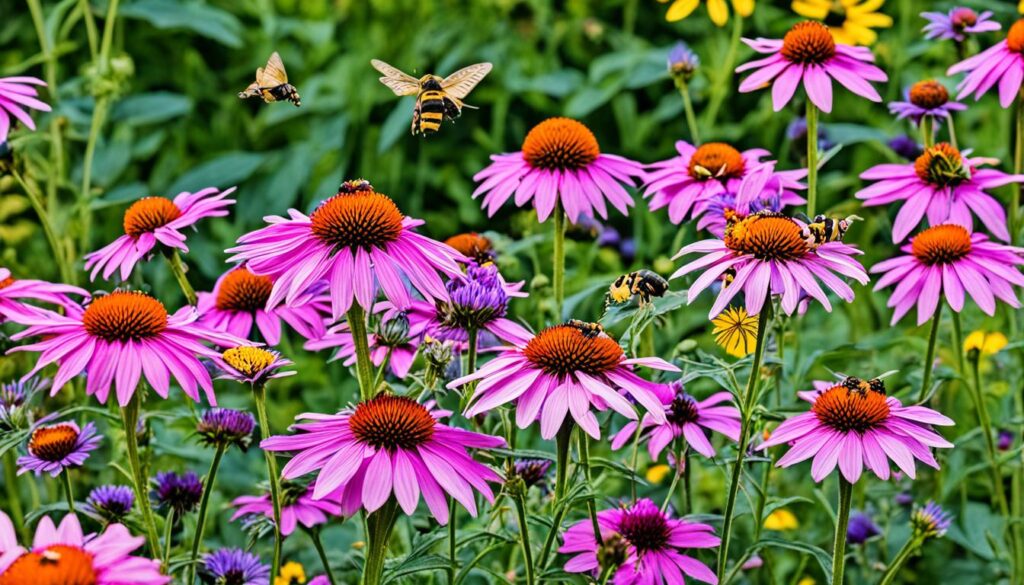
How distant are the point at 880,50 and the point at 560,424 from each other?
2210 mm

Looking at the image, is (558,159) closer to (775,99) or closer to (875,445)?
(775,99)

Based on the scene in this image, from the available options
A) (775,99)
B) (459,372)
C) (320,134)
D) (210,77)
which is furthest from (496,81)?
(459,372)

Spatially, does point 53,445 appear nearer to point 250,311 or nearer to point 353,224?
point 250,311

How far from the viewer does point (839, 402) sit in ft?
4.54

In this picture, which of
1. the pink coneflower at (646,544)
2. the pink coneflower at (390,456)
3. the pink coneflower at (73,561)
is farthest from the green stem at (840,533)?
the pink coneflower at (73,561)

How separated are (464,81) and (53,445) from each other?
660 millimetres

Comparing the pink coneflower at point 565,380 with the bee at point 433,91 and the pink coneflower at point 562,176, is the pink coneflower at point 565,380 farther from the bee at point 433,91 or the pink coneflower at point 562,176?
Result: the pink coneflower at point 562,176

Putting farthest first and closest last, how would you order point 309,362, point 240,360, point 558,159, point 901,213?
point 309,362
point 901,213
point 558,159
point 240,360

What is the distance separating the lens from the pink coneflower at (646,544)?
147 cm

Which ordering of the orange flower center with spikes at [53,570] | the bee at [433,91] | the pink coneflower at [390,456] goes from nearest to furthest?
the orange flower center with spikes at [53,570], the pink coneflower at [390,456], the bee at [433,91]

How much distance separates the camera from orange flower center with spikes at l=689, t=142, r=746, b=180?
1.80 meters

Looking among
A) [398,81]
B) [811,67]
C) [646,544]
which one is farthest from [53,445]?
[811,67]

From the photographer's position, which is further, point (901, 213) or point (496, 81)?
point (496, 81)

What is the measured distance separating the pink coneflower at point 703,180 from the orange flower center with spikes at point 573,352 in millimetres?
443
